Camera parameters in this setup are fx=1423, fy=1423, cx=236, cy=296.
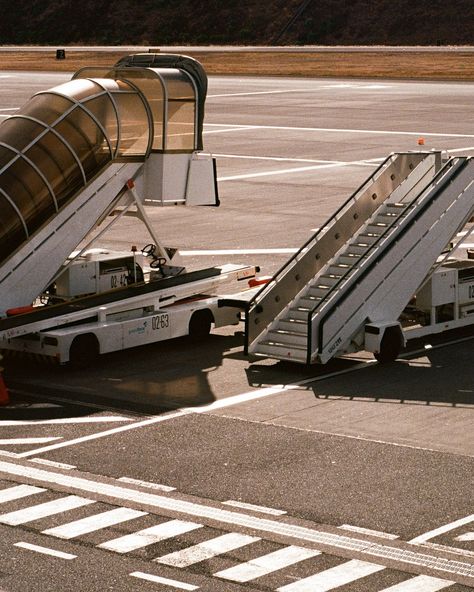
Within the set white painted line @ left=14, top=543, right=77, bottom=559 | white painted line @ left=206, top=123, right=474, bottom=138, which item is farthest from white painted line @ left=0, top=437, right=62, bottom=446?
white painted line @ left=206, top=123, right=474, bottom=138

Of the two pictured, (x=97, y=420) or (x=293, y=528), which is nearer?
(x=293, y=528)

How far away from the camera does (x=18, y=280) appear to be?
27562 mm

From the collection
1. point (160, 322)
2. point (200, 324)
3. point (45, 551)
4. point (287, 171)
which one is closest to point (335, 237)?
point (200, 324)

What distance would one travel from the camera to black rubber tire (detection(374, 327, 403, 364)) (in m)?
26.4

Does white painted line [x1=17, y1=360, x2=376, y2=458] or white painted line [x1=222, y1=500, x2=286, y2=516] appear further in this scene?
white painted line [x1=17, y1=360, x2=376, y2=458]

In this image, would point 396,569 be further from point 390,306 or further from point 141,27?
point 141,27

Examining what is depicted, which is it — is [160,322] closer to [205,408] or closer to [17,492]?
[205,408]

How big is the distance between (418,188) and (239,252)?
10.1 m

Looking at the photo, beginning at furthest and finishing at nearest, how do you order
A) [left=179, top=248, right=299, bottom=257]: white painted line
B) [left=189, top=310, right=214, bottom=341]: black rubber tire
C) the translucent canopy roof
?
[left=179, top=248, right=299, bottom=257]: white painted line → [left=189, top=310, right=214, bottom=341]: black rubber tire → the translucent canopy roof

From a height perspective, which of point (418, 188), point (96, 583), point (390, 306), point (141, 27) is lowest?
point (96, 583)

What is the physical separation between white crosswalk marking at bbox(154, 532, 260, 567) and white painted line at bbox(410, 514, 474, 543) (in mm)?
1952

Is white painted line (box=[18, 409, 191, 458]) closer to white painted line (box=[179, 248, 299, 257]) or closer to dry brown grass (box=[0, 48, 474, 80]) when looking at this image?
white painted line (box=[179, 248, 299, 257])

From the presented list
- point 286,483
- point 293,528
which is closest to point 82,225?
point 286,483

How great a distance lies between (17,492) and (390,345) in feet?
31.3
